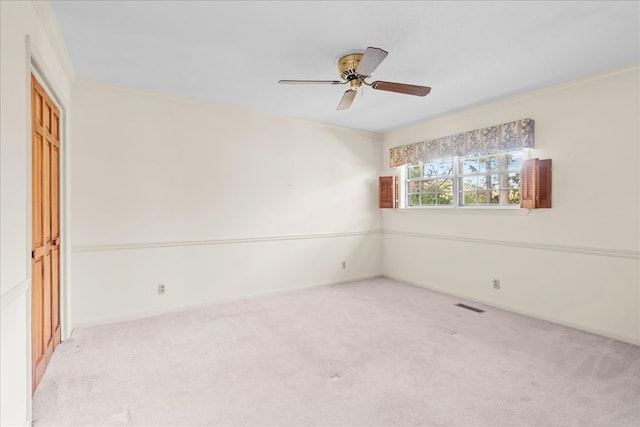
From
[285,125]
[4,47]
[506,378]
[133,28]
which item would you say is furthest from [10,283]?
[285,125]

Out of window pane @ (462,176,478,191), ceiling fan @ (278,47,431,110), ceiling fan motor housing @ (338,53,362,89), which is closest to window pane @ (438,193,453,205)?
window pane @ (462,176,478,191)

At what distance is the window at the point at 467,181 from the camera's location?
3.80 m

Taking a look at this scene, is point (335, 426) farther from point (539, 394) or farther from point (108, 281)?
point (108, 281)

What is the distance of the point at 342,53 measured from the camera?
2.54m

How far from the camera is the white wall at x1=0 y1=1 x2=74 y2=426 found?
1426mm

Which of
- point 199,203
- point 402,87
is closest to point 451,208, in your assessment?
point 402,87

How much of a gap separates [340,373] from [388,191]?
3253 mm

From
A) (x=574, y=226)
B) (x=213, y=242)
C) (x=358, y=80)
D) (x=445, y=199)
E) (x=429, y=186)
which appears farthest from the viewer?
(x=429, y=186)

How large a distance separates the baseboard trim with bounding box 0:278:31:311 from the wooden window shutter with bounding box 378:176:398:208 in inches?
169

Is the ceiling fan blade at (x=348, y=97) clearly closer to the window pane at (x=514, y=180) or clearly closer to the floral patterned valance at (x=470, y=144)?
the floral patterned valance at (x=470, y=144)

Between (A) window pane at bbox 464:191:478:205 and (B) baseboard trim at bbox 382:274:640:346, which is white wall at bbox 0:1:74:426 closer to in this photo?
(B) baseboard trim at bbox 382:274:640:346

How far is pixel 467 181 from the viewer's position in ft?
14.2

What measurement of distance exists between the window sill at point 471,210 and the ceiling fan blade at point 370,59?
2.45 meters

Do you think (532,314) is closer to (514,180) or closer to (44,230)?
(514,180)
